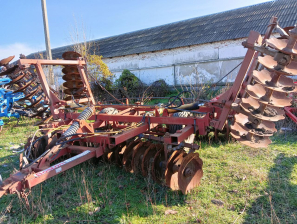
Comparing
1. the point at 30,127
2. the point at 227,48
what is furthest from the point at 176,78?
the point at 30,127

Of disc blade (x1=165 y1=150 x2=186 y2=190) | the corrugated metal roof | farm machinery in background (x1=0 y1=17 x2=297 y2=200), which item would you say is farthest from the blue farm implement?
the corrugated metal roof

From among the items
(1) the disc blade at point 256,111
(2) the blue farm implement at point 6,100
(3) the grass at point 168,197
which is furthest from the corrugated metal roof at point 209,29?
(1) the disc blade at point 256,111

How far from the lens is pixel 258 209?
9.37 feet

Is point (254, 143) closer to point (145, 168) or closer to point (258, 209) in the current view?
point (258, 209)

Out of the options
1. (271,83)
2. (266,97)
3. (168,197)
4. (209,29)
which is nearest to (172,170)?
(168,197)

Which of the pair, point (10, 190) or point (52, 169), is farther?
point (52, 169)

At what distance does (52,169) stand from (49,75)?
9.78 meters

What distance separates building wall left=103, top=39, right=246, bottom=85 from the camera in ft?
39.9

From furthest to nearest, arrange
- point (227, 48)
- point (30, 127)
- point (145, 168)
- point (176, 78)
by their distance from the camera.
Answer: point (176, 78)
point (227, 48)
point (30, 127)
point (145, 168)

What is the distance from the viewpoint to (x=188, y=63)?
13.4 metres

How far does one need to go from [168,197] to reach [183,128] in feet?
3.27

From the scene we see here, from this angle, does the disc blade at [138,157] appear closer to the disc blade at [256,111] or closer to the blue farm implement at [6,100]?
the disc blade at [256,111]

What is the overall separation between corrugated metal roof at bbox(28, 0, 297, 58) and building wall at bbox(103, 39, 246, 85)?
1.25 ft

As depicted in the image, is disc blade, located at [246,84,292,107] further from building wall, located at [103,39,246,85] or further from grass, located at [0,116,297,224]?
building wall, located at [103,39,246,85]
